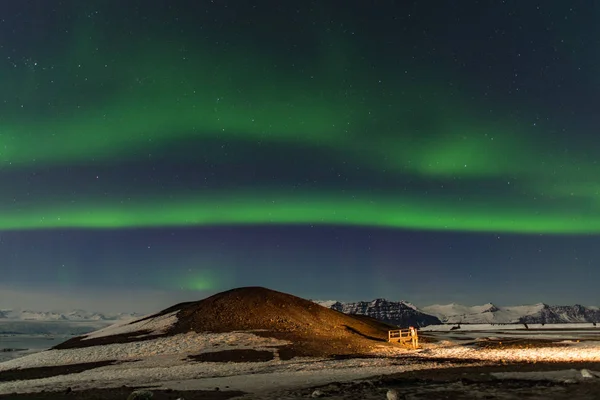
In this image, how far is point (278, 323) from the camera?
69.9 m

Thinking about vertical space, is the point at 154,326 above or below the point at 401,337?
above

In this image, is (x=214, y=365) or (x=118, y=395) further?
(x=214, y=365)

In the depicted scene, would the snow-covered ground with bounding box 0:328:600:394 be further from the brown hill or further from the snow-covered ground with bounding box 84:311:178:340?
the snow-covered ground with bounding box 84:311:178:340

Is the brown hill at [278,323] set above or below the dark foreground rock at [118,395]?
above

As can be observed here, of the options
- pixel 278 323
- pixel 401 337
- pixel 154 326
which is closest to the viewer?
Answer: pixel 401 337

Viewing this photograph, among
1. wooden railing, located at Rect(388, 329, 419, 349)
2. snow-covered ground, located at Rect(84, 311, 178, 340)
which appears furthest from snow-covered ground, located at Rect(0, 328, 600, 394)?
snow-covered ground, located at Rect(84, 311, 178, 340)

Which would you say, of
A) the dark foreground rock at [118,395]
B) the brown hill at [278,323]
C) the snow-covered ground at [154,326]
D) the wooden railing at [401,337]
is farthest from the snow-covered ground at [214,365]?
the snow-covered ground at [154,326]

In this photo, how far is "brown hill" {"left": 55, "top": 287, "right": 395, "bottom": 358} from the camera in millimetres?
57719

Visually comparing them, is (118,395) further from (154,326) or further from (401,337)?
(154,326)

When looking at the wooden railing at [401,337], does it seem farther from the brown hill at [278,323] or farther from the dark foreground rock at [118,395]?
the dark foreground rock at [118,395]

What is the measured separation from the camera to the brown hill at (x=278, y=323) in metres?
57.7

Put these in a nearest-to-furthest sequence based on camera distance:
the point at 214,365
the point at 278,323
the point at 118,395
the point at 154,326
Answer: the point at 118,395 < the point at 214,365 < the point at 278,323 < the point at 154,326

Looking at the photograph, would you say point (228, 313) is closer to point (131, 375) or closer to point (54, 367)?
point (54, 367)

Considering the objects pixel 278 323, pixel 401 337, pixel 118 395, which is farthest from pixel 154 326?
pixel 118 395
